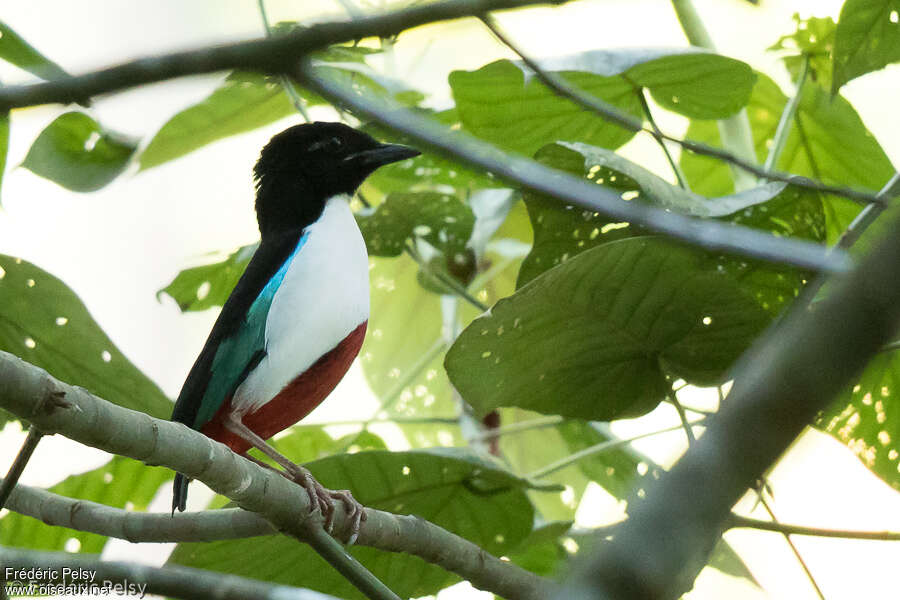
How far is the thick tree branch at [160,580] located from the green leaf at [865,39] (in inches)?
62.4

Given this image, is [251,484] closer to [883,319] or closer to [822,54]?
[883,319]

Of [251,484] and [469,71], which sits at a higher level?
[469,71]

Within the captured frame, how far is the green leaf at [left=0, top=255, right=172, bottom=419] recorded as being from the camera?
85.0 inches

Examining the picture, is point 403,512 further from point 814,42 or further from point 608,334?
point 814,42

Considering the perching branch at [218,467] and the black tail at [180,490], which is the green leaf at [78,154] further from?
the perching branch at [218,467]

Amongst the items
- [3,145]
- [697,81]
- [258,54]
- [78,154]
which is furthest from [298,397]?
[258,54]

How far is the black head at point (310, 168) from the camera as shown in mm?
3166

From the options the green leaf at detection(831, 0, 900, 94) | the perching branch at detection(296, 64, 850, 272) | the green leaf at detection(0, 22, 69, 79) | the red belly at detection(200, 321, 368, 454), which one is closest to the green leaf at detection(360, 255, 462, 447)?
the red belly at detection(200, 321, 368, 454)

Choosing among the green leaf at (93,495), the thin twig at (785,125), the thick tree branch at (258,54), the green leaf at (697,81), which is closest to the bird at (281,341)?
the green leaf at (93,495)

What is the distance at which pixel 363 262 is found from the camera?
2.80 meters

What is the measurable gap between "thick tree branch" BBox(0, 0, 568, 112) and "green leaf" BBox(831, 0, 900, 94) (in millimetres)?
1695

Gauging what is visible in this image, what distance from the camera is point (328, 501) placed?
2225mm

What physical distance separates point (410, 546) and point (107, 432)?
0.74m

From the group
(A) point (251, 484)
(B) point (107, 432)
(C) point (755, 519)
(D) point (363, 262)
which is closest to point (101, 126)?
(D) point (363, 262)
